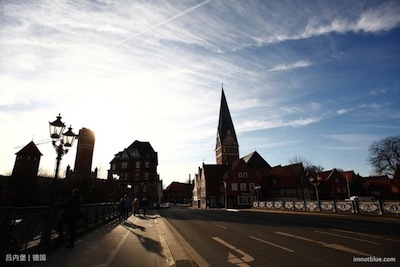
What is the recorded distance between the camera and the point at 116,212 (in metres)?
23.5

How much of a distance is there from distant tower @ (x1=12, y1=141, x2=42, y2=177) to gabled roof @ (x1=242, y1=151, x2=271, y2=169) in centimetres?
5904

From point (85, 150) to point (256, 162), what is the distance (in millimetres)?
56365

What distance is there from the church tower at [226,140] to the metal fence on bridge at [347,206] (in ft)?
141

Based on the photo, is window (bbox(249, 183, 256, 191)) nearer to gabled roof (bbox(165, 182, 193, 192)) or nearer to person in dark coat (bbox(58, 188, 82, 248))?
person in dark coat (bbox(58, 188, 82, 248))

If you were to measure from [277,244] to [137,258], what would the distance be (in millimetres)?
4860

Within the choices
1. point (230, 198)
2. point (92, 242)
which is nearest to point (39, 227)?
point (92, 242)

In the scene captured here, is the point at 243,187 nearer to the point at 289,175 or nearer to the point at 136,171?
the point at 289,175

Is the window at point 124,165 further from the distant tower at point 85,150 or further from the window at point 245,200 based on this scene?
the window at point 245,200

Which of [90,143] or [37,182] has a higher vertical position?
[90,143]

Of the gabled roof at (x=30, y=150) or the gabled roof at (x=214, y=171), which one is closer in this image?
the gabled roof at (x=30, y=150)

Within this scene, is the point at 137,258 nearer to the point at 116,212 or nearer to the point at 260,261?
the point at 260,261

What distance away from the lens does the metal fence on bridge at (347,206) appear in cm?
2162

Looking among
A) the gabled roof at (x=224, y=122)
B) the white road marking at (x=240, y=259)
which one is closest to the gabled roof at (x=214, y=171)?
the gabled roof at (x=224, y=122)

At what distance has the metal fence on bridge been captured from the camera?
2162 centimetres
